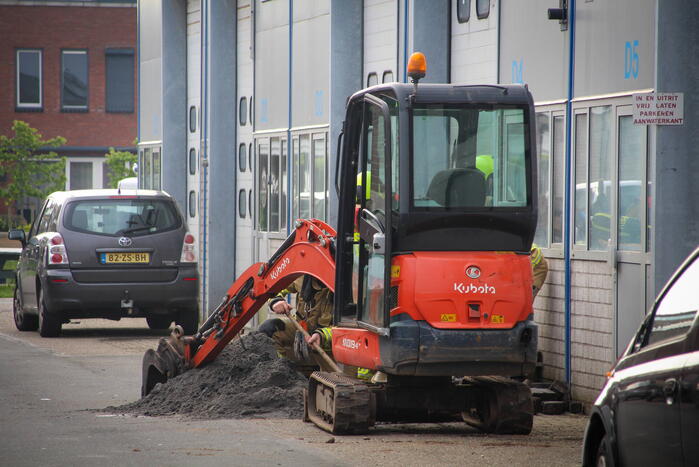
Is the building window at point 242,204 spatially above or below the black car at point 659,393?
above

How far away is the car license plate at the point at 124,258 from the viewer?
1866cm

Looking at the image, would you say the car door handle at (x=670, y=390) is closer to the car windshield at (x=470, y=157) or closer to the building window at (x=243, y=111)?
the car windshield at (x=470, y=157)

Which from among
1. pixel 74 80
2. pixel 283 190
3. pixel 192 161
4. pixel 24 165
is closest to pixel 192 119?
pixel 192 161

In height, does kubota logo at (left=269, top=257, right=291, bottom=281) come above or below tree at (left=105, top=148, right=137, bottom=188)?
below

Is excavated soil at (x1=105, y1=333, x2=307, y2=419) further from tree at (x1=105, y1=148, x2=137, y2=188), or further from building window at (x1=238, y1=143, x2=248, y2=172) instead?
tree at (x1=105, y1=148, x2=137, y2=188)

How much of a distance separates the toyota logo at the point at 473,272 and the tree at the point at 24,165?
147ft

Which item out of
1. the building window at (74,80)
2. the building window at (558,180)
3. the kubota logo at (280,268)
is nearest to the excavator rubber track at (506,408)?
the kubota logo at (280,268)

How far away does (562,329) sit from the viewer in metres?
12.8

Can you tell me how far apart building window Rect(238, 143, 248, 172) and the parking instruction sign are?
42.9ft

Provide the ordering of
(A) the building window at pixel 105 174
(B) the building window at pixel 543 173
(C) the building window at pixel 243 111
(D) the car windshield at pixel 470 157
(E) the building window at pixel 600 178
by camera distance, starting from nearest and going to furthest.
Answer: (D) the car windshield at pixel 470 157 → (E) the building window at pixel 600 178 → (B) the building window at pixel 543 173 → (C) the building window at pixel 243 111 → (A) the building window at pixel 105 174

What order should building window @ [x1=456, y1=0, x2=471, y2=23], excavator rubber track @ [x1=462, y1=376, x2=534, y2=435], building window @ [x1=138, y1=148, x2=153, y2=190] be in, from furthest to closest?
building window @ [x1=138, y1=148, x2=153, y2=190], building window @ [x1=456, y1=0, x2=471, y2=23], excavator rubber track @ [x1=462, y1=376, x2=534, y2=435]

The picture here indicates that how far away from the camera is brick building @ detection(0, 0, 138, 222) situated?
57062 mm

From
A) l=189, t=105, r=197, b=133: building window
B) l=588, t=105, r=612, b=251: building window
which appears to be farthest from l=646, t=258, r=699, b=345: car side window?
l=189, t=105, r=197, b=133: building window

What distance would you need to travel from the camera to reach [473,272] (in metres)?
9.72
